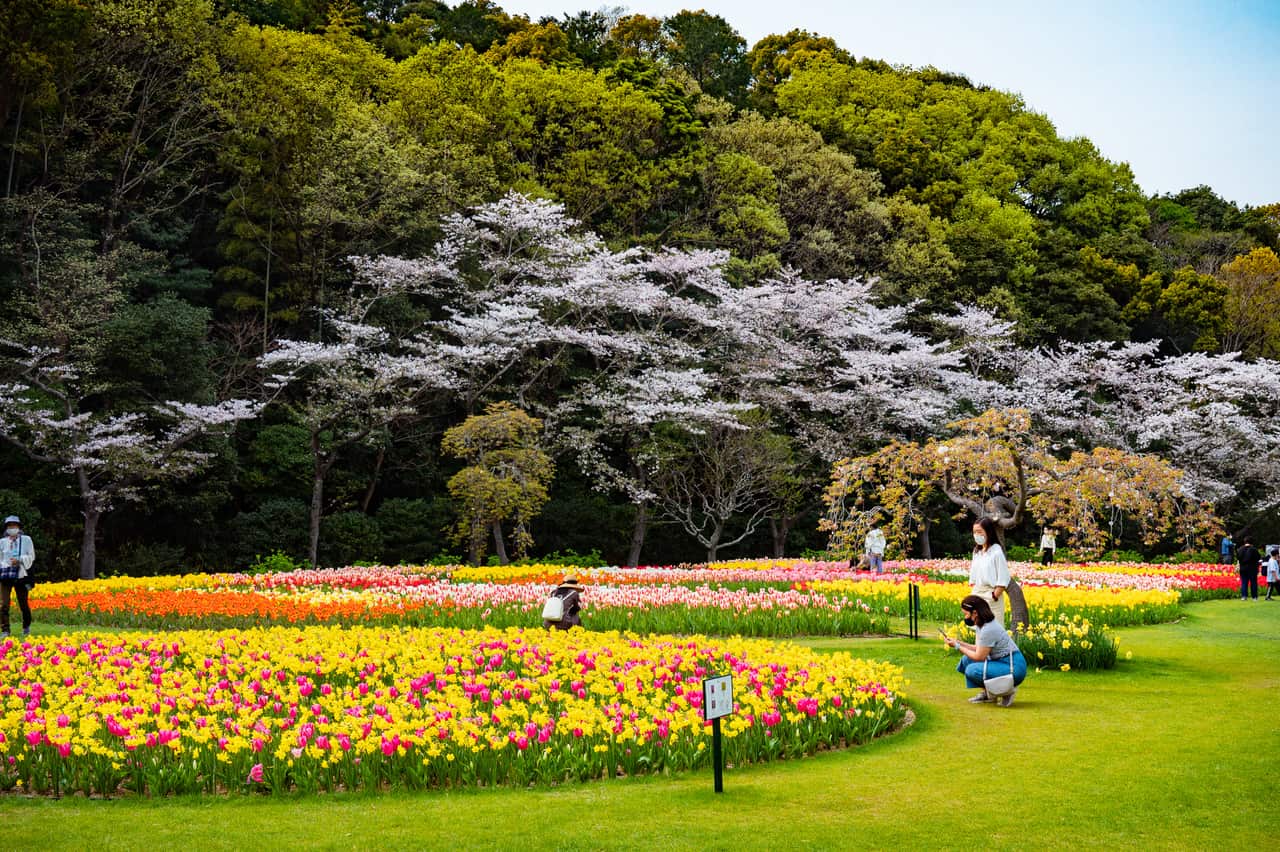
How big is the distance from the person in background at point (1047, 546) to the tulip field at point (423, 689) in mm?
12572

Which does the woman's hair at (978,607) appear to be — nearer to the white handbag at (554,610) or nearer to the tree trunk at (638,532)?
the white handbag at (554,610)

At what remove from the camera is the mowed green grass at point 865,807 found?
6.01 m

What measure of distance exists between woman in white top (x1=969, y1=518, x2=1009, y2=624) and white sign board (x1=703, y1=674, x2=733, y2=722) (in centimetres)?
433

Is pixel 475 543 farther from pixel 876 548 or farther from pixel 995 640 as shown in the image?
pixel 995 640

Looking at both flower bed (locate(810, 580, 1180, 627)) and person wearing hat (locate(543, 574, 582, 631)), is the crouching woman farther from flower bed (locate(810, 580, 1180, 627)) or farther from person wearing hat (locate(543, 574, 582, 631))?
flower bed (locate(810, 580, 1180, 627))

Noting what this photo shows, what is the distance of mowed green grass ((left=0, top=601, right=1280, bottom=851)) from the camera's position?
19.7 feet

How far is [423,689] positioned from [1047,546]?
25.1 m

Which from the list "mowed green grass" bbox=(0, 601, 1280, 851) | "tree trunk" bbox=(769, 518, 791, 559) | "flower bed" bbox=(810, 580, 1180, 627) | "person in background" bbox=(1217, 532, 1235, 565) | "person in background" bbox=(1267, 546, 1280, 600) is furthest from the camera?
"person in background" bbox=(1217, 532, 1235, 565)

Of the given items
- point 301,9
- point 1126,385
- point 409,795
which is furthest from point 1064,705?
point 301,9

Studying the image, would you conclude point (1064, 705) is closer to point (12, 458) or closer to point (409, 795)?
point (409, 795)

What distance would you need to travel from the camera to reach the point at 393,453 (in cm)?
3088

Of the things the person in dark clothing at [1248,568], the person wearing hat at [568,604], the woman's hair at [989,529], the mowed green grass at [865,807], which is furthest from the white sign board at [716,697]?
the person in dark clothing at [1248,568]

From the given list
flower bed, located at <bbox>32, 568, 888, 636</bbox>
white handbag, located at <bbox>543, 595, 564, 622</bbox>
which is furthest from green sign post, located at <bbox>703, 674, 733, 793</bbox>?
flower bed, located at <bbox>32, 568, 888, 636</bbox>

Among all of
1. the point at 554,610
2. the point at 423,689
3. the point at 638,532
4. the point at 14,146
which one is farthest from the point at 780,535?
the point at 423,689
